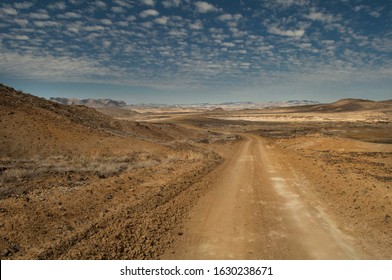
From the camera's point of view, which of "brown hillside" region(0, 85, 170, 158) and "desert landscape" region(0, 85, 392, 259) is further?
"brown hillside" region(0, 85, 170, 158)

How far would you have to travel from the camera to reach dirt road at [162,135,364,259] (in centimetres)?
753

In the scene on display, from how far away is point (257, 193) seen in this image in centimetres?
1335

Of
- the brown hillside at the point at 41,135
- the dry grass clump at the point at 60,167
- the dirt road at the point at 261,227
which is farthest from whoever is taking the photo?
the brown hillside at the point at 41,135

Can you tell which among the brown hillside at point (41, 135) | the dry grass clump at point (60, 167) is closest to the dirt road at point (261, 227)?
the dry grass clump at point (60, 167)

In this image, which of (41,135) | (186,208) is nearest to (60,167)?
(186,208)

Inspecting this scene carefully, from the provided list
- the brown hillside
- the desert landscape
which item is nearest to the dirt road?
the desert landscape

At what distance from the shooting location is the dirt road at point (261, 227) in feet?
24.7

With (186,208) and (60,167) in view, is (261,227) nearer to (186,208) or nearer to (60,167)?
(186,208)

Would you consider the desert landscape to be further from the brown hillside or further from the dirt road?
the brown hillside

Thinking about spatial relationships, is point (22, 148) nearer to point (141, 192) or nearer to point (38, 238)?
point (141, 192)

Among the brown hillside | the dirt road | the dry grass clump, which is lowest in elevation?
the dirt road

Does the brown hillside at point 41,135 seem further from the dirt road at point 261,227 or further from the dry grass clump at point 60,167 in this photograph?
the dirt road at point 261,227

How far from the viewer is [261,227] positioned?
9234 millimetres
